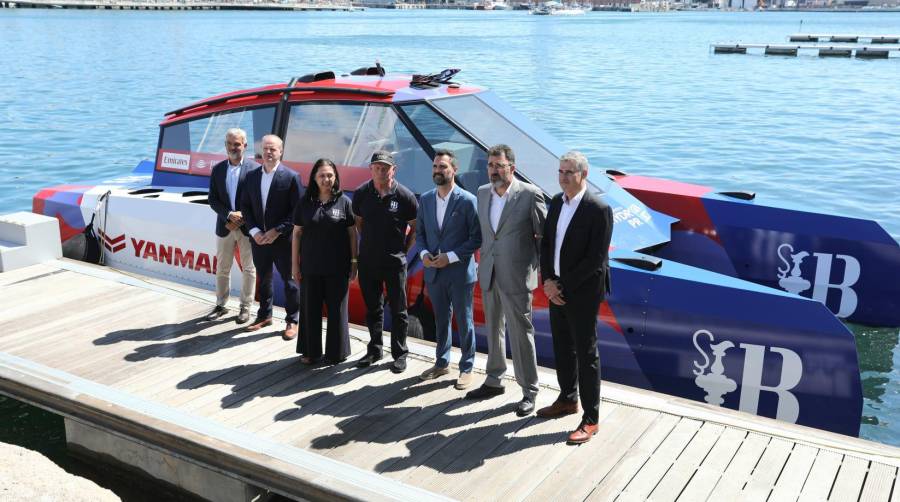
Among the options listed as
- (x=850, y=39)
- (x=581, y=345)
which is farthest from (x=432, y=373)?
(x=850, y=39)

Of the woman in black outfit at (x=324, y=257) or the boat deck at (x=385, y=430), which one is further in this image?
the woman in black outfit at (x=324, y=257)

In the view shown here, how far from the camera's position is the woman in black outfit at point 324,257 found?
597cm

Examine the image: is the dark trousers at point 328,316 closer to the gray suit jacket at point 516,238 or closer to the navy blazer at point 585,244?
the gray suit jacket at point 516,238

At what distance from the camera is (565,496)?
4.50 metres

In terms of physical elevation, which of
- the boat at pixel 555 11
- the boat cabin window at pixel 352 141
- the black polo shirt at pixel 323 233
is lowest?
the black polo shirt at pixel 323 233

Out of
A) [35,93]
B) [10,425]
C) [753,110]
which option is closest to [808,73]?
[753,110]

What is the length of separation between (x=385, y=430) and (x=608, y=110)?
79.1 feet

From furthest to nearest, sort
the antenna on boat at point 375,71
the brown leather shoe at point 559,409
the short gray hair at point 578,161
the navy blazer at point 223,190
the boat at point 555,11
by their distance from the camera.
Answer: the boat at point 555,11, the antenna on boat at point 375,71, the navy blazer at point 223,190, the brown leather shoe at point 559,409, the short gray hair at point 578,161

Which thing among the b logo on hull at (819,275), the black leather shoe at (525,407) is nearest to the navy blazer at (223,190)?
Answer: the black leather shoe at (525,407)

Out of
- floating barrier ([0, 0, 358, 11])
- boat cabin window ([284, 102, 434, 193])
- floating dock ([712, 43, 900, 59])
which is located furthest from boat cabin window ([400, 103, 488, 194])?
floating barrier ([0, 0, 358, 11])

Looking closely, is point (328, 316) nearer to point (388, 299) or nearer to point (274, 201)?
point (388, 299)

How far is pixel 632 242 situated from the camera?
22.4 ft

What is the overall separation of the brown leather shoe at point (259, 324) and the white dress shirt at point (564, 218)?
9.97 ft

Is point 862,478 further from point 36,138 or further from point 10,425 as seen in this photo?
point 36,138
